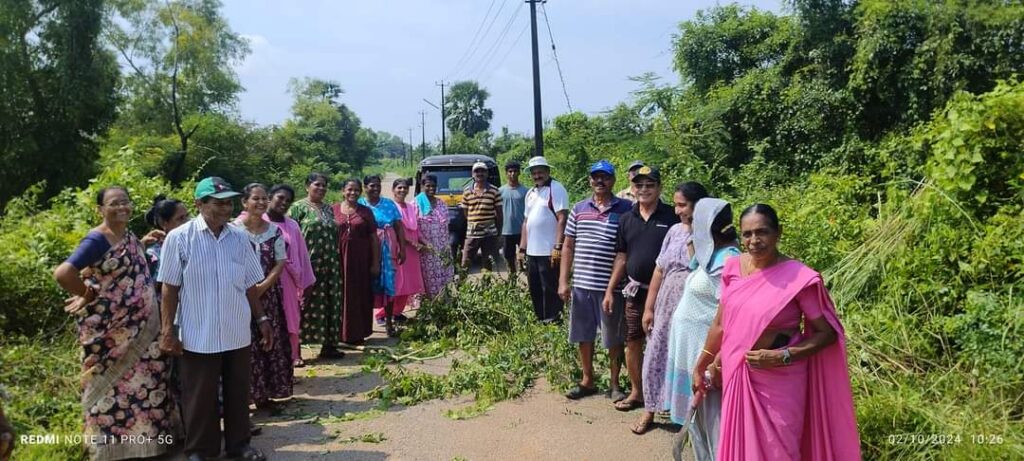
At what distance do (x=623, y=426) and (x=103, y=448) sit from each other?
312 cm

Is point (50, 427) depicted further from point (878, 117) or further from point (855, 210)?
point (878, 117)

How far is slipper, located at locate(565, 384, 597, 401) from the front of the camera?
208 inches

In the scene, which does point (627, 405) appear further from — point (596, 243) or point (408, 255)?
point (408, 255)

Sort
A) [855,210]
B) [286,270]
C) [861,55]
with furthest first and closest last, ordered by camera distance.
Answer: [861,55], [855,210], [286,270]

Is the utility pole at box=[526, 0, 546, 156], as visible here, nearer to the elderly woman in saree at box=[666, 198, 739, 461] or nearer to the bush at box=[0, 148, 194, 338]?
the bush at box=[0, 148, 194, 338]

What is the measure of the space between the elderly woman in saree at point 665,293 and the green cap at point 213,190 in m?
2.53

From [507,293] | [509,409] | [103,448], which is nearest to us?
[103,448]

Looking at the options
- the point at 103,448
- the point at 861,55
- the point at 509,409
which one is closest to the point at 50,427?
the point at 103,448

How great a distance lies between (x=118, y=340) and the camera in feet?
13.3

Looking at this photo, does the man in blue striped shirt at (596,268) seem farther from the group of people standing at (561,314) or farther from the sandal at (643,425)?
the sandal at (643,425)

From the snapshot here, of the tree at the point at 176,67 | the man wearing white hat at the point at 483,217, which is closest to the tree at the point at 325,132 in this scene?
the tree at the point at 176,67

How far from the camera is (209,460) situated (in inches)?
163

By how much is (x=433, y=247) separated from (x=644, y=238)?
425cm

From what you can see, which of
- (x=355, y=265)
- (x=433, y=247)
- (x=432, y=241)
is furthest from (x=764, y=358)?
(x=432, y=241)
